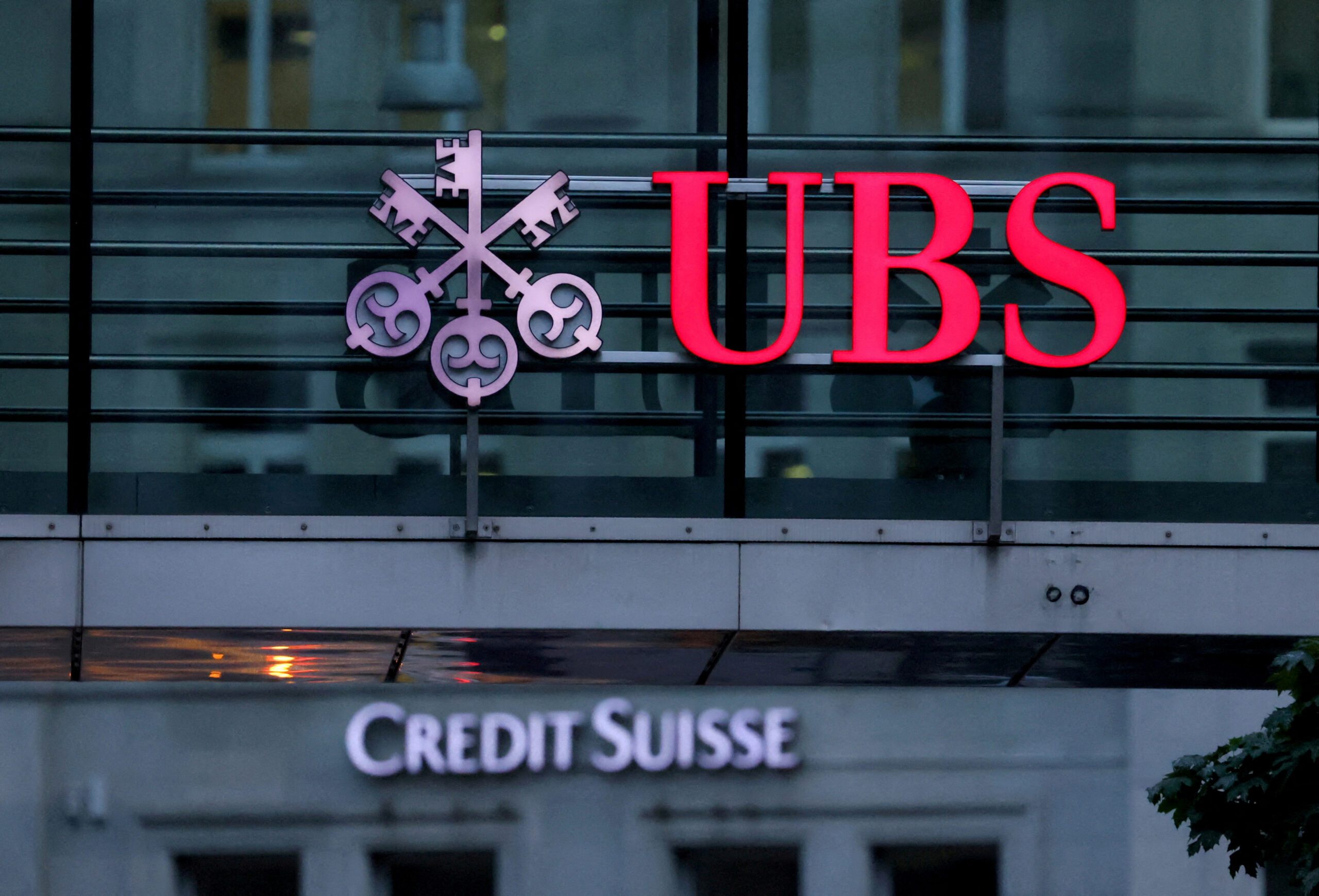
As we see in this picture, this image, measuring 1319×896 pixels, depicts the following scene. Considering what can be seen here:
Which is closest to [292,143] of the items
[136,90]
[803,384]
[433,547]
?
[136,90]

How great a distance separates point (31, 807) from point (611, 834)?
4441 millimetres

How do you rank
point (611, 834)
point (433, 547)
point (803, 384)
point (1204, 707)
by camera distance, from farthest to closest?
point (611, 834) < point (1204, 707) < point (803, 384) < point (433, 547)

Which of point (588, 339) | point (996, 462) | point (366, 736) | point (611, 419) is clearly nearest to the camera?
point (588, 339)

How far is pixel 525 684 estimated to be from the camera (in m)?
13.7

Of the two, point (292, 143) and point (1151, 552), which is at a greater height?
point (292, 143)

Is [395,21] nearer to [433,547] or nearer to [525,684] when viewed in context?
[433,547]

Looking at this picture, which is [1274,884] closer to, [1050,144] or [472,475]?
[1050,144]

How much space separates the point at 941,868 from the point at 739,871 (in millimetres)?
1578

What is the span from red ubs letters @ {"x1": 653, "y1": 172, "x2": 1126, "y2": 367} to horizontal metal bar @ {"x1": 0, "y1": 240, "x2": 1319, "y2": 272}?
1.47 feet

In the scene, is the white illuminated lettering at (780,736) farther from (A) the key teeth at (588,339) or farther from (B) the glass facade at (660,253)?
(A) the key teeth at (588,339)

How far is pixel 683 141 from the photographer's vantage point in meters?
12.0

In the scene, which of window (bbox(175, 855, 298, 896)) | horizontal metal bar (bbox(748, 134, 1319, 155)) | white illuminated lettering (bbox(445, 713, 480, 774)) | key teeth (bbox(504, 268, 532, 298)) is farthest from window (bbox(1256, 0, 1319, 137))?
window (bbox(175, 855, 298, 896))

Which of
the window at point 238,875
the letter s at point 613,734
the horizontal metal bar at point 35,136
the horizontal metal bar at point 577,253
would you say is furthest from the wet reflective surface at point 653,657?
the horizontal metal bar at point 35,136

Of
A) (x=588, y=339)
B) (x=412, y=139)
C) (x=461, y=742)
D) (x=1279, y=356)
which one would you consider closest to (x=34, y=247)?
(x=412, y=139)
